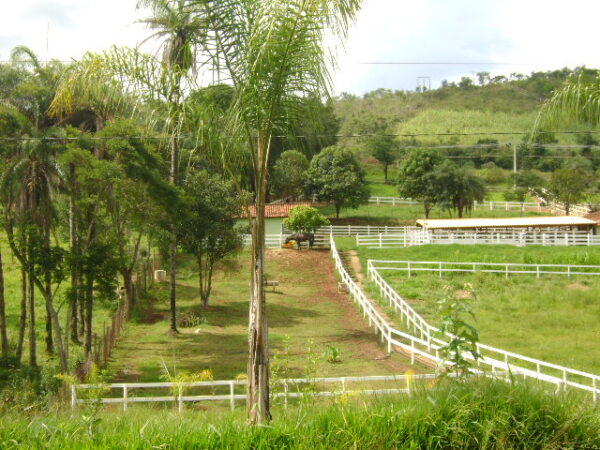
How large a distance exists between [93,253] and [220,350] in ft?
16.7

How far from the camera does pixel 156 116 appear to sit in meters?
7.86

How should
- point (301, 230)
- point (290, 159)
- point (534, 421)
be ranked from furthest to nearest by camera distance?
point (290, 159) → point (301, 230) → point (534, 421)

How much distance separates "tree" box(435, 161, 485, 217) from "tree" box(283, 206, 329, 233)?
11.6 metres

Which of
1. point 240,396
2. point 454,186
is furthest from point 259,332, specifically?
point 454,186

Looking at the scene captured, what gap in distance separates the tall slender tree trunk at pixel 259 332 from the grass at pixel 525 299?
8873 millimetres

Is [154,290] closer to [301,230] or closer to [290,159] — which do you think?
[301,230]

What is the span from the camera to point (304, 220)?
127 feet

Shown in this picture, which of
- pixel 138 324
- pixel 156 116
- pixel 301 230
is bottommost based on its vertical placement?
pixel 138 324

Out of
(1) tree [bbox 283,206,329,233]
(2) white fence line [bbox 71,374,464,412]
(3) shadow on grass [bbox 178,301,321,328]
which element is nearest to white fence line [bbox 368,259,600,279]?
(3) shadow on grass [bbox 178,301,321,328]

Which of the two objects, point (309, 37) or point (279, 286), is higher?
point (309, 37)

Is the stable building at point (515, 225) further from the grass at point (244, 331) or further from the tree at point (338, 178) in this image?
the tree at point (338, 178)

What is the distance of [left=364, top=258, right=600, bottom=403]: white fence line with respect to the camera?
1184 centimetres

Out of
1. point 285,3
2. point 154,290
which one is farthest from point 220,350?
point 285,3

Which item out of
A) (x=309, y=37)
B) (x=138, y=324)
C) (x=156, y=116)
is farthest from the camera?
(x=138, y=324)
